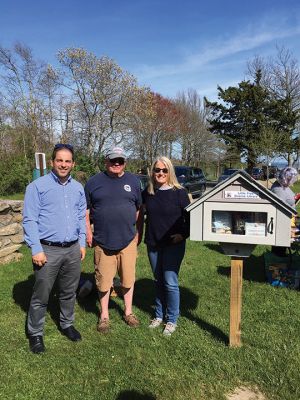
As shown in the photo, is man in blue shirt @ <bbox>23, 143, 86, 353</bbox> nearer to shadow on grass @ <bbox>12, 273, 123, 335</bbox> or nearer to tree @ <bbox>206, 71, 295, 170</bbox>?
shadow on grass @ <bbox>12, 273, 123, 335</bbox>

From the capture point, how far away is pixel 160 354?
3584mm

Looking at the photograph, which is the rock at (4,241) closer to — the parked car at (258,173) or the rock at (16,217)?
the rock at (16,217)

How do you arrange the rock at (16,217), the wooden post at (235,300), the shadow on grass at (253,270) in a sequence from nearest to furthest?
1. the wooden post at (235,300)
2. the shadow on grass at (253,270)
3. the rock at (16,217)

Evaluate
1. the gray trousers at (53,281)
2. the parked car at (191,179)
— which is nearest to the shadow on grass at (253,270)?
the gray trousers at (53,281)

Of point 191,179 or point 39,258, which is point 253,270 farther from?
point 191,179

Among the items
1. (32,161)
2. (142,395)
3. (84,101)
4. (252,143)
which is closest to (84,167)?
(32,161)

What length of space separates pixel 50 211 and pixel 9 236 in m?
3.90

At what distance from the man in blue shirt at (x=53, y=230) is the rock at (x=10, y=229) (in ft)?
11.4

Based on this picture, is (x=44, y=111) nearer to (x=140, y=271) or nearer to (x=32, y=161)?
(x=32, y=161)

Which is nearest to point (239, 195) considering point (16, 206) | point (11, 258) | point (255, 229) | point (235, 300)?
point (255, 229)

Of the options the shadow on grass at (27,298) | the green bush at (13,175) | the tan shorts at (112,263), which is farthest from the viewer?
the green bush at (13,175)

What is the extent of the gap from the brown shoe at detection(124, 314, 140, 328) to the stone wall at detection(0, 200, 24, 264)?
11.0 feet

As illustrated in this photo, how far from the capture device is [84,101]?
2494 centimetres

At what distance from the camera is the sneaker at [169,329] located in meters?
3.93
